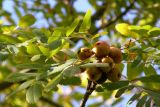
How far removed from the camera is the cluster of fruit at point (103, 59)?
1.66m

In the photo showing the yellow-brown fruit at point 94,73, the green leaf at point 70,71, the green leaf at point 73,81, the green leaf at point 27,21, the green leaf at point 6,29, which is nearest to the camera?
the green leaf at point 70,71

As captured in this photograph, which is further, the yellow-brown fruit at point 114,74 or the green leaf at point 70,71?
the yellow-brown fruit at point 114,74

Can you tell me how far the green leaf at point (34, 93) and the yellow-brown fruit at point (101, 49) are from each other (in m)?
0.27

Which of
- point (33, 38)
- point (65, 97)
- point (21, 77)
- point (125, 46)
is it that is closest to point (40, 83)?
point (21, 77)

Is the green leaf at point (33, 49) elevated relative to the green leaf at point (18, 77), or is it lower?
elevated

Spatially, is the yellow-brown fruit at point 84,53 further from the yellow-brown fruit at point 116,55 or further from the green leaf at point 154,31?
the green leaf at point 154,31

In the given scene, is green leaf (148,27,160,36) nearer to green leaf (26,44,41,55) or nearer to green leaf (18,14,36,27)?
green leaf (26,44,41,55)

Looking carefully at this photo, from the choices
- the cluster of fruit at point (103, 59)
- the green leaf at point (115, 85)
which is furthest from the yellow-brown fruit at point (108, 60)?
the green leaf at point (115, 85)

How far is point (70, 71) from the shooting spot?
1569 mm

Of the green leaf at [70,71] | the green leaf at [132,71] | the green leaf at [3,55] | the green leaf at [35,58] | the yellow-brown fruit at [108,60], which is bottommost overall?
the green leaf at [132,71]

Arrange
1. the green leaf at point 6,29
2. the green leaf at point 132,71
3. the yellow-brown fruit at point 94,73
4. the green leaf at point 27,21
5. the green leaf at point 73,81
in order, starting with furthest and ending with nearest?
the green leaf at point 27,21
the green leaf at point 6,29
the green leaf at point 132,71
the green leaf at point 73,81
the yellow-brown fruit at point 94,73

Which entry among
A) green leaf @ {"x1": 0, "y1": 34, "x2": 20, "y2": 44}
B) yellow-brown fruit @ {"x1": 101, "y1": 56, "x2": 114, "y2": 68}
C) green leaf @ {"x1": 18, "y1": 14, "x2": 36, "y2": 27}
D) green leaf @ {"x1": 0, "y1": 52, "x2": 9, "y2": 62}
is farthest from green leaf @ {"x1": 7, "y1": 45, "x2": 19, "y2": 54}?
green leaf @ {"x1": 18, "y1": 14, "x2": 36, "y2": 27}

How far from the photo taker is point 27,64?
1.71 m

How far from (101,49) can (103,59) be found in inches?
2.0
